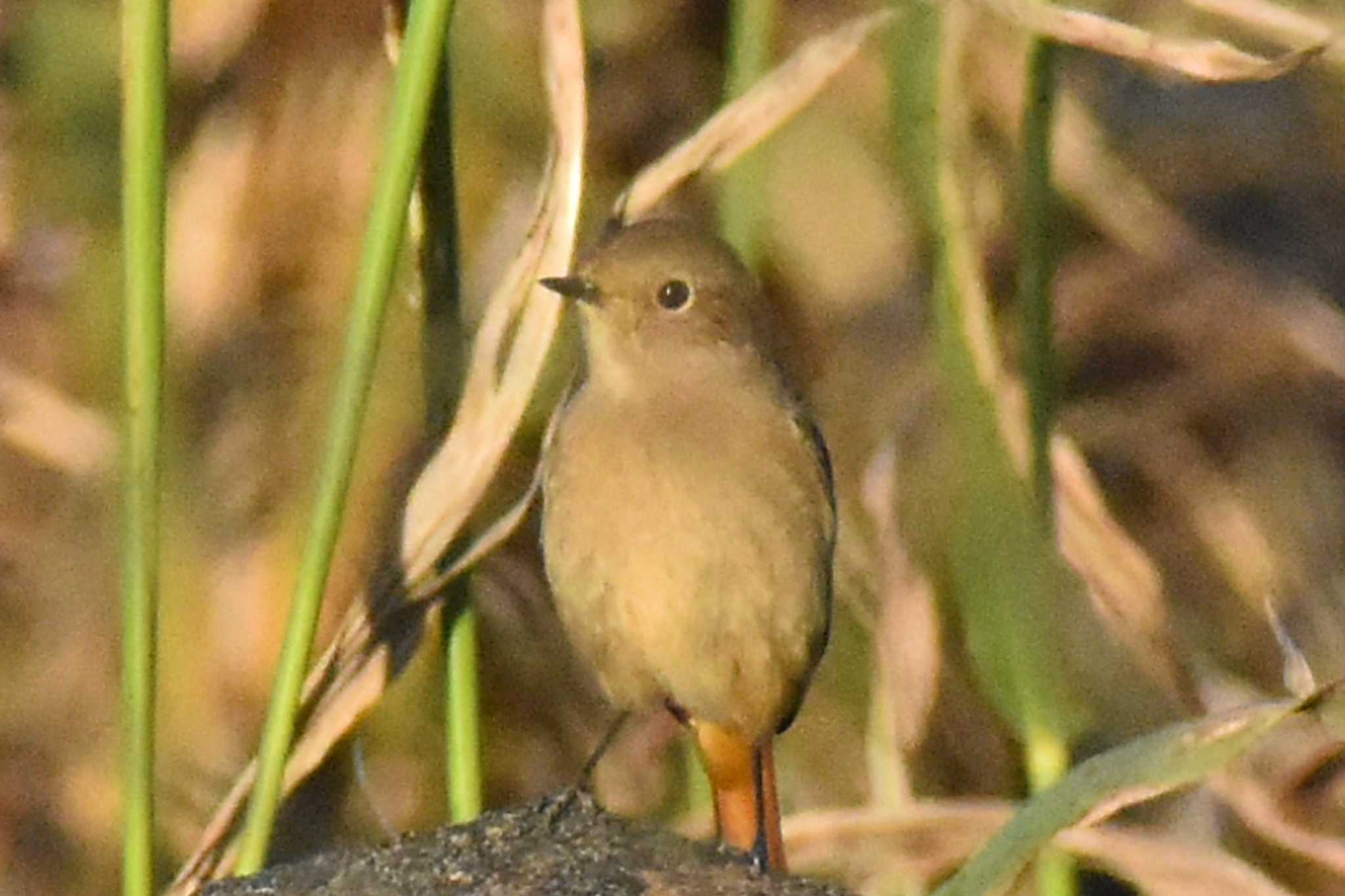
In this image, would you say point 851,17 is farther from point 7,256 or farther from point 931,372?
point 7,256

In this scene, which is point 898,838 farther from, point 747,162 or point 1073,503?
point 747,162

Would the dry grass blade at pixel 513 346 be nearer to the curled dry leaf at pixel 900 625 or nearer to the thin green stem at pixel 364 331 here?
the thin green stem at pixel 364 331

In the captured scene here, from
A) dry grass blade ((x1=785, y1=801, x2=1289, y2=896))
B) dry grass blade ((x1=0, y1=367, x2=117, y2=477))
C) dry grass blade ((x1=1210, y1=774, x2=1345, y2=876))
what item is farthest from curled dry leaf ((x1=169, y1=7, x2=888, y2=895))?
dry grass blade ((x1=1210, y1=774, x2=1345, y2=876))

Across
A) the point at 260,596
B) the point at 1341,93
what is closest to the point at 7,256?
the point at 260,596

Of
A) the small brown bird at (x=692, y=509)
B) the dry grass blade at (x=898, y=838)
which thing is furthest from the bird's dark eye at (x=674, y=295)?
the dry grass blade at (x=898, y=838)

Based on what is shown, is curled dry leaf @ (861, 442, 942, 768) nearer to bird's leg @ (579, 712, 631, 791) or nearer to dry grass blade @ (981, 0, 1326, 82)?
bird's leg @ (579, 712, 631, 791)
